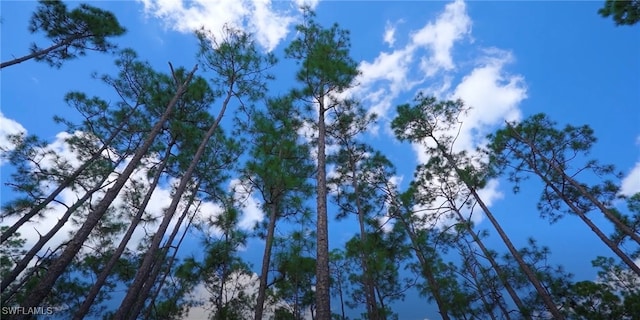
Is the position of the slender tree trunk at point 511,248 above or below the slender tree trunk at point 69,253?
above

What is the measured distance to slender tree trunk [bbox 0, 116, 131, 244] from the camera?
7772mm

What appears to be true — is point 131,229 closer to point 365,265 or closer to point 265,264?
point 265,264

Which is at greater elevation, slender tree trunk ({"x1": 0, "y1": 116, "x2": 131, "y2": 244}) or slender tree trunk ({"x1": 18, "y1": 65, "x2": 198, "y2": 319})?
slender tree trunk ({"x1": 0, "y1": 116, "x2": 131, "y2": 244})

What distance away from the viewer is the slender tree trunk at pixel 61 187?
7.77 metres

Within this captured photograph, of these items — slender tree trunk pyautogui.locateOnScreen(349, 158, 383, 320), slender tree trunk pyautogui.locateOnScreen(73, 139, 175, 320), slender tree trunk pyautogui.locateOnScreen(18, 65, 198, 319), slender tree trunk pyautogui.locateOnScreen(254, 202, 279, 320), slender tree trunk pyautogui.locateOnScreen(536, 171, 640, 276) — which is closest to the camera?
slender tree trunk pyautogui.locateOnScreen(18, 65, 198, 319)

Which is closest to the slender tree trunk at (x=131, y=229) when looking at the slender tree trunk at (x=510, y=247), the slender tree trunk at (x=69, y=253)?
the slender tree trunk at (x=69, y=253)

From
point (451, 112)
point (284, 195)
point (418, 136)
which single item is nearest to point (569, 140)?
point (451, 112)

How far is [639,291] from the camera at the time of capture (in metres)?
10.2

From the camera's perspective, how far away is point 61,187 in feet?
29.2

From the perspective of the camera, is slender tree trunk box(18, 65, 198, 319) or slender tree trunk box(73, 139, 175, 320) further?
slender tree trunk box(73, 139, 175, 320)

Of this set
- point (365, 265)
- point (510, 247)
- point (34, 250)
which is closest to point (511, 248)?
point (510, 247)

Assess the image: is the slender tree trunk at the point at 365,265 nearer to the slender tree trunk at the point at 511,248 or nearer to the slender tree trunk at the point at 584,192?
the slender tree trunk at the point at 511,248

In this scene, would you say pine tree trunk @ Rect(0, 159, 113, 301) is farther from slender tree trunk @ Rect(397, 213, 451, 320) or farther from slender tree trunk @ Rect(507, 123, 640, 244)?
slender tree trunk @ Rect(507, 123, 640, 244)

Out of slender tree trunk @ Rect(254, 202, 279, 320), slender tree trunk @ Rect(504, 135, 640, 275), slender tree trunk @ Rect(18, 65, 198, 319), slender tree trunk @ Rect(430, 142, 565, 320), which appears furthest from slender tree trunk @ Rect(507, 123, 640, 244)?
slender tree trunk @ Rect(18, 65, 198, 319)
